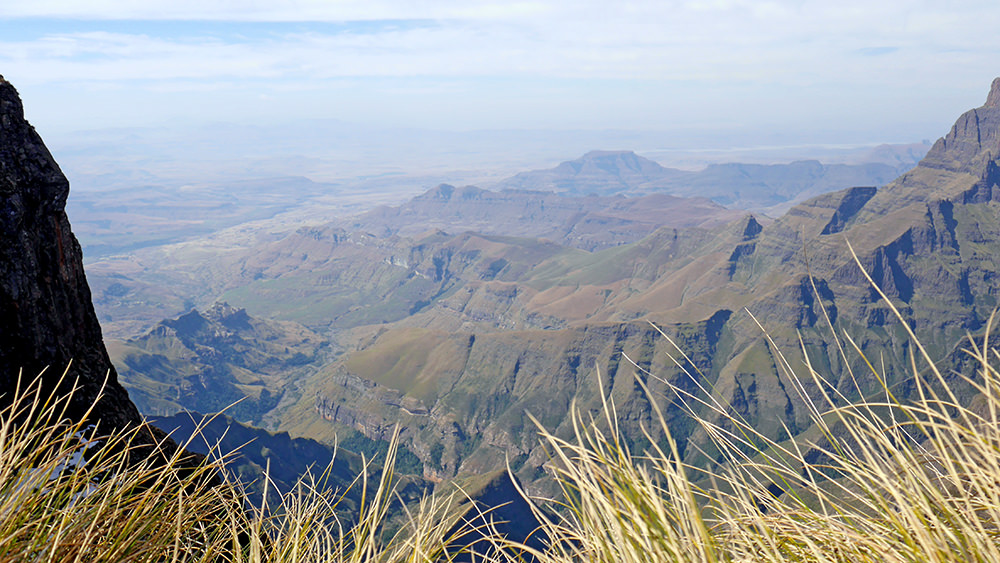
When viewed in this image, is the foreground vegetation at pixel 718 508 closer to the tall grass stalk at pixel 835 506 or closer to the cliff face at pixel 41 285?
the tall grass stalk at pixel 835 506

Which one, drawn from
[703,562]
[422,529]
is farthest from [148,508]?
[703,562]

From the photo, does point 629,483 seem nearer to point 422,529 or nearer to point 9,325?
point 422,529

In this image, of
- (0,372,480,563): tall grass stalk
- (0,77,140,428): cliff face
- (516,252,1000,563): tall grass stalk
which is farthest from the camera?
(0,77,140,428): cliff face

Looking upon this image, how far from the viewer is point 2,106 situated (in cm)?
962

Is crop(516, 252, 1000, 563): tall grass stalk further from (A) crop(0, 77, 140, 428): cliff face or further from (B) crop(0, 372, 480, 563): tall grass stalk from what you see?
(A) crop(0, 77, 140, 428): cliff face

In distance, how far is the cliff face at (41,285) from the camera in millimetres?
7980

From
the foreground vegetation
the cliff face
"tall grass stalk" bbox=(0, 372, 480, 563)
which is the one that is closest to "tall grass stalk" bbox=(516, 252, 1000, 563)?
the foreground vegetation

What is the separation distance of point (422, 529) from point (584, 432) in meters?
1.19

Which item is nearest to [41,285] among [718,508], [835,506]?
[718,508]

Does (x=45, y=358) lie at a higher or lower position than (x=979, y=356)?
lower

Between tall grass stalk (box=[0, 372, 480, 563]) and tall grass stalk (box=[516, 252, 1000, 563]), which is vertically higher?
tall grass stalk (box=[516, 252, 1000, 563])

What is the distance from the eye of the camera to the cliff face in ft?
26.2

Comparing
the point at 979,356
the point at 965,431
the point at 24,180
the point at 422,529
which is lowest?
the point at 422,529

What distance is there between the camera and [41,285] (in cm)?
886
